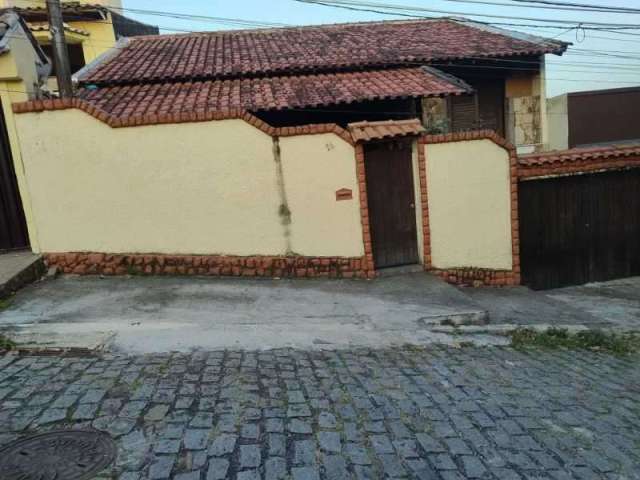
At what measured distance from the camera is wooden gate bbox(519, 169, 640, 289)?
322 inches

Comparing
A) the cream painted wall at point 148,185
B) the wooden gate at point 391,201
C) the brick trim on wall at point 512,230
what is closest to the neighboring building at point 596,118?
the brick trim on wall at point 512,230

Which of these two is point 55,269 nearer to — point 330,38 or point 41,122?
point 41,122

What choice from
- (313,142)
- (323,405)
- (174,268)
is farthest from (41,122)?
(323,405)

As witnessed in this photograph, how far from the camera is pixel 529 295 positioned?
7.57m

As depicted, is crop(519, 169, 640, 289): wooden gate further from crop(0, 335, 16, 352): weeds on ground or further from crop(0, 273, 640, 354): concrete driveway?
crop(0, 335, 16, 352): weeds on ground

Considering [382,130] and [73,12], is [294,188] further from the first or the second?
[73,12]

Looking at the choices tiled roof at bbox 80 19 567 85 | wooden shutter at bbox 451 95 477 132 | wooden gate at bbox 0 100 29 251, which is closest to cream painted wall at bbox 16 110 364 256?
wooden gate at bbox 0 100 29 251

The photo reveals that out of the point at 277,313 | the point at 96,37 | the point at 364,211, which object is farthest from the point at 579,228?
the point at 96,37

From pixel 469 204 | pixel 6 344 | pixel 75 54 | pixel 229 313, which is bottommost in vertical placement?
pixel 229 313

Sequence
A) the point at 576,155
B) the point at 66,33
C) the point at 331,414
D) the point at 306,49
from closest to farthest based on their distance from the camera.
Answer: the point at 331,414 < the point at 576,155 < the point at 306,49 < the point at 66,33

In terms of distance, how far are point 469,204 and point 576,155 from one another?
85.1 inches

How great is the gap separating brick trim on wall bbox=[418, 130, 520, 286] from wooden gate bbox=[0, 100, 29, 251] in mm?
5806

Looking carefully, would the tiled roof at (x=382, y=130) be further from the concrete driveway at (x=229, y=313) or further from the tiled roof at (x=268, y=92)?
the concrete driveway at (x=229, y=313)

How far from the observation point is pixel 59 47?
7.86m
